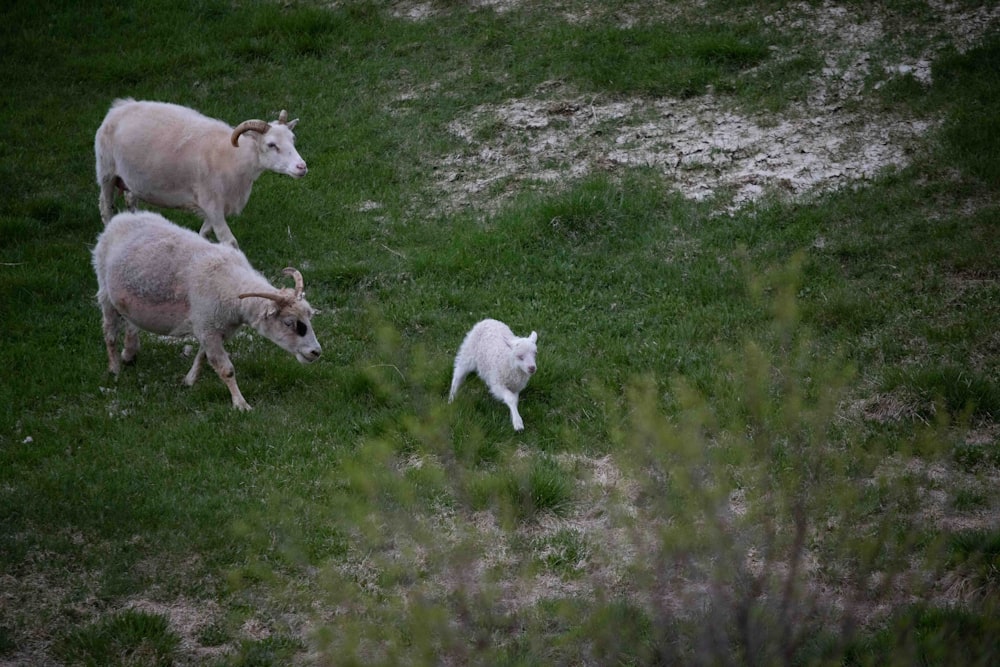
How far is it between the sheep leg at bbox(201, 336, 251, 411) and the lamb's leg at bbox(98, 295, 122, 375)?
100 cm

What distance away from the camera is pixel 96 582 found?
6445 millimetres

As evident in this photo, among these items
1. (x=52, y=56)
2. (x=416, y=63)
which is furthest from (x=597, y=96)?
(x=52, y=56)

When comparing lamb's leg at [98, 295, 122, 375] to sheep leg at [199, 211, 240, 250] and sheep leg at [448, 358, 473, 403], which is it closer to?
sheep leg at [199, 211, 240, 250]

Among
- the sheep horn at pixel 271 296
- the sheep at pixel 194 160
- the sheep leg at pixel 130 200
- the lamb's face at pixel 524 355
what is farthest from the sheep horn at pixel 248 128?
the lamb's face at pixel 524 355

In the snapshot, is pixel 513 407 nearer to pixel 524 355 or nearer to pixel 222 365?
pixel 524 355

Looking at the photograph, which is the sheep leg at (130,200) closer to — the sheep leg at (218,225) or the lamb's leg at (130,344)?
the sheep leg at (218,225)

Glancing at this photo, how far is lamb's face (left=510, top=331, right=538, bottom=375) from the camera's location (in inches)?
317

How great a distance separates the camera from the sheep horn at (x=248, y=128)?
35.9 ft

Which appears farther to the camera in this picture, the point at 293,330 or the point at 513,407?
the point at 293,330

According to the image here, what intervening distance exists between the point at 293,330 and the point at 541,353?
7.12ft

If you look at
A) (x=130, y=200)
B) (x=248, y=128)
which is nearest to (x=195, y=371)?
(x=248, y=128)

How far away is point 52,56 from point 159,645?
12894 mm

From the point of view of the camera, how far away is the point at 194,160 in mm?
11133

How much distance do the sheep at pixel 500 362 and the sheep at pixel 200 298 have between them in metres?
1.28
